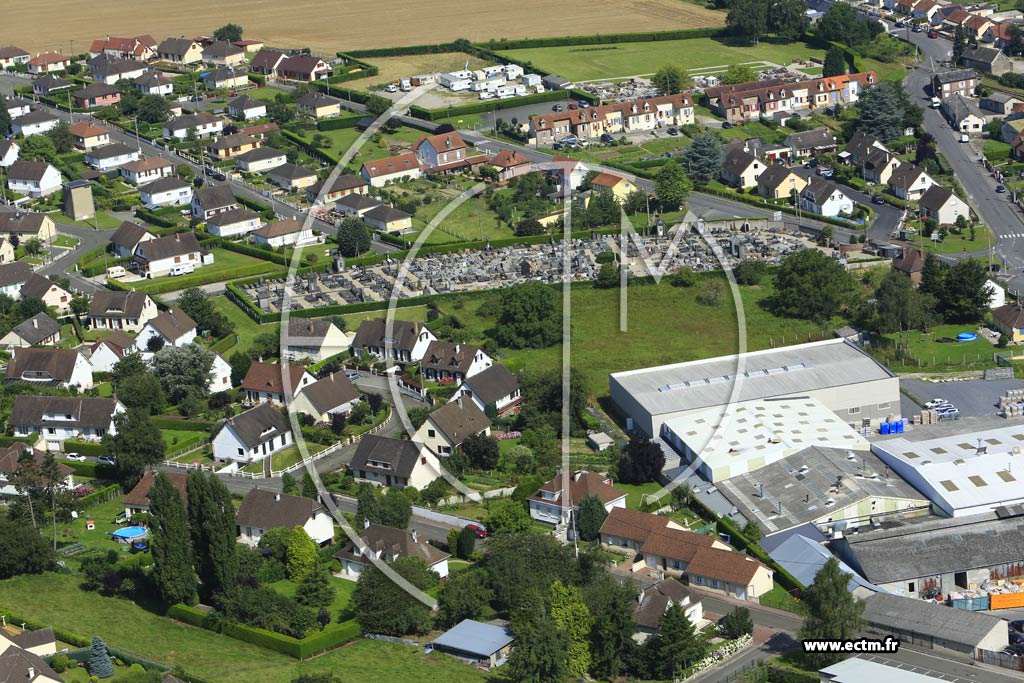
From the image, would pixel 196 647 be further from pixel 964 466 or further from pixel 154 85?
pixel 154 85

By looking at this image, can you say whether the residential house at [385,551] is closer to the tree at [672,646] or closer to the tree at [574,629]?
the tree at [574,629]

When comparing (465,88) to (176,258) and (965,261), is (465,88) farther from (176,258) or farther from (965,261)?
(965,261)

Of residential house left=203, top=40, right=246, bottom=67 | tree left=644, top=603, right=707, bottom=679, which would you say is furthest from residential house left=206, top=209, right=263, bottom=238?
tree left=644, top=603, right=707, bottom=679

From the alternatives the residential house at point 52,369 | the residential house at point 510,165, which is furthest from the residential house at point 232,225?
the residential house at point 52,369

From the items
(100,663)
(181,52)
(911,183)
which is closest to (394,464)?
(100,663)

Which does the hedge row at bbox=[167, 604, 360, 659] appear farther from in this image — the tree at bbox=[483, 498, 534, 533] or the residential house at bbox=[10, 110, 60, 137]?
the residential house at bbox=[10, 110, 60, 137]

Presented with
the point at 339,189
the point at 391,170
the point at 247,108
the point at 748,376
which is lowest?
the point at 339,189
